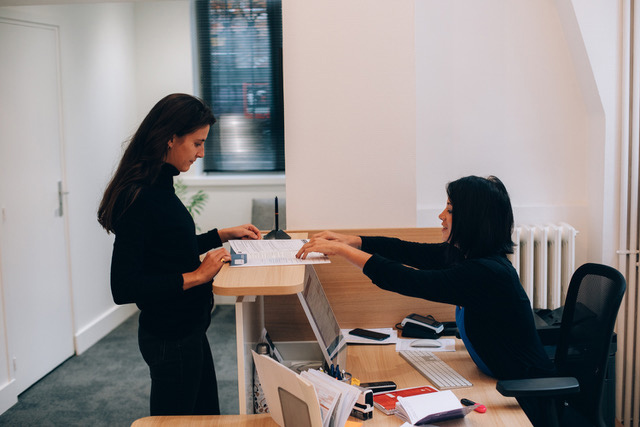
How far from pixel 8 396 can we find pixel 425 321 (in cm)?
243

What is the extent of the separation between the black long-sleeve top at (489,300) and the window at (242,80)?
11.8 feet

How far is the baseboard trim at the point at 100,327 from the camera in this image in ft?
13.3

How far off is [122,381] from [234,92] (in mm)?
2702

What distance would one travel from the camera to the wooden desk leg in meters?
1.45

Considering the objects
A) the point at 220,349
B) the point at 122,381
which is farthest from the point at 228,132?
the point at 122,381

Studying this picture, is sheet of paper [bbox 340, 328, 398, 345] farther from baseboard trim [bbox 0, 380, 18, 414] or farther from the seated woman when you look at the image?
baseboard trim [bbox 0, 380, 18, 414]

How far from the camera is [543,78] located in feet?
9.96

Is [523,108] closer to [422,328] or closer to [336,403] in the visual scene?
[422,328]

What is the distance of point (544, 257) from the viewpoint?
9.54 feet

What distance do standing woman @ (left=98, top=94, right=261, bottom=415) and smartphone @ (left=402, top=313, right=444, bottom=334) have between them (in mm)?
852

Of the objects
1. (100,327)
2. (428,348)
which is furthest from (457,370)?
(100,327)

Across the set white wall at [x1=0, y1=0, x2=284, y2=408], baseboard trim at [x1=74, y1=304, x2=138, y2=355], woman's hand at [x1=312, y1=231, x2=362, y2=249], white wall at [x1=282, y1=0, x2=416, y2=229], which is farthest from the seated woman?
baseboard trim at [x1=74, y1=304, x2=138, y2=355]

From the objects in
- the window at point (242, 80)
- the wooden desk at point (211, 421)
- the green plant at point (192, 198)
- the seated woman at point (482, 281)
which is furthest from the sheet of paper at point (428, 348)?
the window at point (242, 80)

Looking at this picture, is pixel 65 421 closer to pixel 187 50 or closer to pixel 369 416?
pixel 369 416
